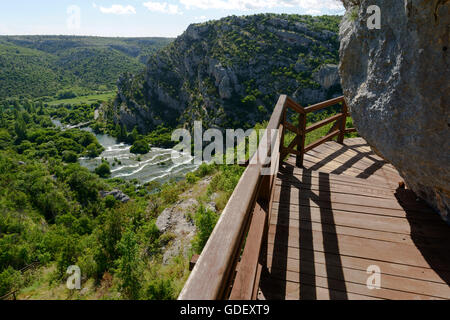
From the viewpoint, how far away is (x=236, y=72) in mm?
63906

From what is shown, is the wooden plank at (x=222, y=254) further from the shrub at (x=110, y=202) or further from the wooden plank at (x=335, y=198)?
the shrub at (x=110, y=202)

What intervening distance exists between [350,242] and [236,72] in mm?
65097

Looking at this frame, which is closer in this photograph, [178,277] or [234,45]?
[178,277]

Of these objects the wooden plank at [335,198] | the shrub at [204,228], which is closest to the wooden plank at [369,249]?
the wooden plank at [335,198]

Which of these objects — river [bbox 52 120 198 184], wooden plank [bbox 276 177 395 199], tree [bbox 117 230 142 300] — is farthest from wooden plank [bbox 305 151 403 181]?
river [bbox 52 120 198 184]

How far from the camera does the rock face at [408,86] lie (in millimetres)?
1893

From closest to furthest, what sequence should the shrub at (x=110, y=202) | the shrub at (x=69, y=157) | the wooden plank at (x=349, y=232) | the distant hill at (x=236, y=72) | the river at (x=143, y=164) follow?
the wooden plank at (x=349, y=232)
the shrub at (x=110, y=202)
the distant hill at (x=236, y=72)
the river at (x=143, y=164)
the shrub at (x=69, y=157)

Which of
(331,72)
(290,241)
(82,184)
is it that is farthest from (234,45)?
(290,241)

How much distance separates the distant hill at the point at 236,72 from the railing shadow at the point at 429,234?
5526 centimetres

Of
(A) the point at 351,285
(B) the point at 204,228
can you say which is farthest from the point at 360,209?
(B) the point at 204,228
